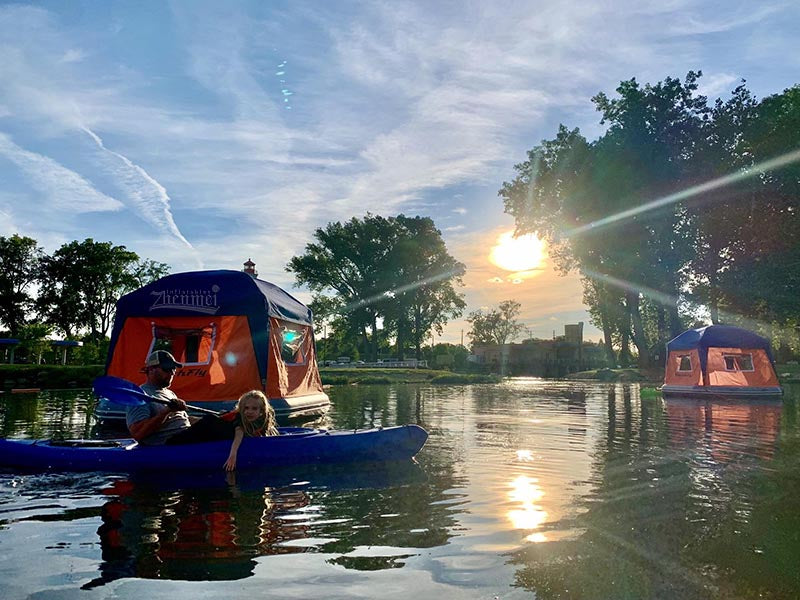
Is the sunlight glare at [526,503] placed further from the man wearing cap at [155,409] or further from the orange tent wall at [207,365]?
the orange tent wall at [207,365]

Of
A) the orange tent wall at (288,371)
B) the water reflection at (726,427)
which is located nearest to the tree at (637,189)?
the water reflection at (726,427)

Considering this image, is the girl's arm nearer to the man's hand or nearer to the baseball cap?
the man's hand

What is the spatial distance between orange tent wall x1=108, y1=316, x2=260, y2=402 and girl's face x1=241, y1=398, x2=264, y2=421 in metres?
5.41

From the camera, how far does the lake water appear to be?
4.45 meters

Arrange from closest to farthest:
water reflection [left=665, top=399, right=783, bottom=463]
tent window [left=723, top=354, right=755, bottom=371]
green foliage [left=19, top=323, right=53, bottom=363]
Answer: water reflection [left=665, top=399, right=783, bottom=463]
tent window [left=723, top=354, right=755, bottom=371]
green foliage [left=19, top=323, right=53, bottom=363]

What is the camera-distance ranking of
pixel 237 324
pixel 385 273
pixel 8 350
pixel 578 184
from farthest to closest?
pixel 385 273, pixel 8 350, pixel 578 184, pixel 237 324

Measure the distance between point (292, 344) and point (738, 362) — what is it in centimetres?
→ 1958

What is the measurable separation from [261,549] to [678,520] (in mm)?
4058

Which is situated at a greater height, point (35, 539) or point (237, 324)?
point (237, 324)

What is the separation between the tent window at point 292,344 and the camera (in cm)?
1617

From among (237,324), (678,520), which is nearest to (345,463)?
(678,520)

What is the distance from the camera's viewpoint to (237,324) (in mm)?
14477

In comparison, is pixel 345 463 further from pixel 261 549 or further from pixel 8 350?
pixel 8 350

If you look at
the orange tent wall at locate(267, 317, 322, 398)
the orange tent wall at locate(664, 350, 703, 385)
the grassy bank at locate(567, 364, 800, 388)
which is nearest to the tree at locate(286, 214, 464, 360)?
the grassy bank at locate(567, 364, 800, 388)
